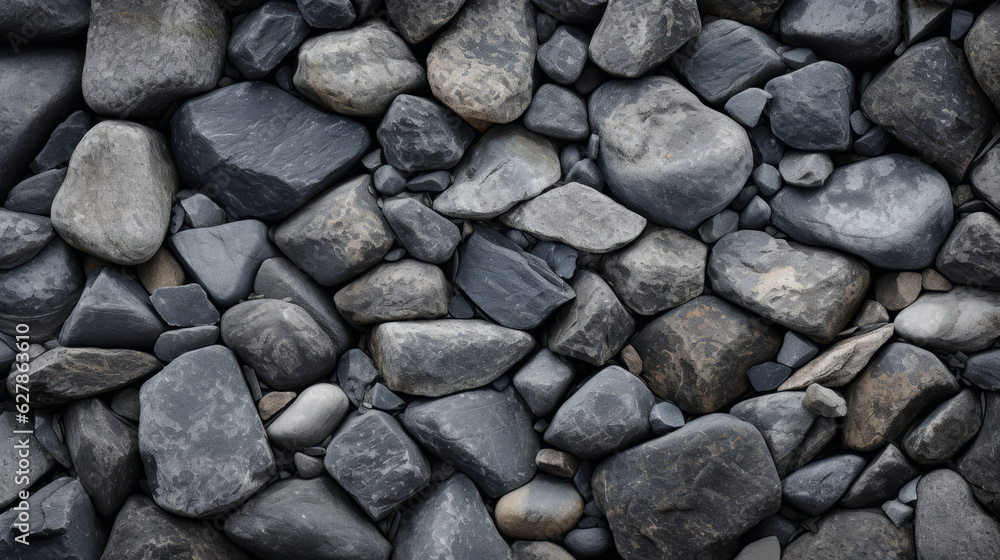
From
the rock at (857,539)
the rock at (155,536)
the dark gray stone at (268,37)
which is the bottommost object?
the rock at (857,539)

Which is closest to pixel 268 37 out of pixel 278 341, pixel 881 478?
pixel 278 341

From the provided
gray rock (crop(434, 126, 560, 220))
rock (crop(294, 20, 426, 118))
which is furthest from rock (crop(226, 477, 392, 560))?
rock (crop(294, 20, 426, 118))

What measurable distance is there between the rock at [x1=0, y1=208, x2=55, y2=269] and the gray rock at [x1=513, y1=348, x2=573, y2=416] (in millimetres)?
1857

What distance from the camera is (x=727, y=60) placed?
7.18 ft

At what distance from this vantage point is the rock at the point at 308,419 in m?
2.16

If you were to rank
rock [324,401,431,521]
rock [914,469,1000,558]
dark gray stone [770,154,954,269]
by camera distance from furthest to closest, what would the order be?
1. rock [324,401,431,521]
2. dark gray stone [770,154,954,269]
3. rock [914,469,1000,558]

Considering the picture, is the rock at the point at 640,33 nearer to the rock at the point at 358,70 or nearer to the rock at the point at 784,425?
the rock at the point at 358,70

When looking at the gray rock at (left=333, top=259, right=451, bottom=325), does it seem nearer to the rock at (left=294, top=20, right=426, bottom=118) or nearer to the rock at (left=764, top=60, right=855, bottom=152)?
the rock at (left=294, top=20, right=426, bottom=118)

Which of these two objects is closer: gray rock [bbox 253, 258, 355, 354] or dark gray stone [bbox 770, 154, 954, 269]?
dark gray stone [bbox 770, 154, 954, 269]

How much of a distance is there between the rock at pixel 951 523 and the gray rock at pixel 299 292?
219cm

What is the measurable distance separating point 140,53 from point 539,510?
2245 mm

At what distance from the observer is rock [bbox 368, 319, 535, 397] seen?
2.19 m

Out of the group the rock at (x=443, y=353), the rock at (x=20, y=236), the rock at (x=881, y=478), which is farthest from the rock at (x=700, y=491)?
the rock at (x=20, y=236)

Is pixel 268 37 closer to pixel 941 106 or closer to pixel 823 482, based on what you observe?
pixel 941 106
